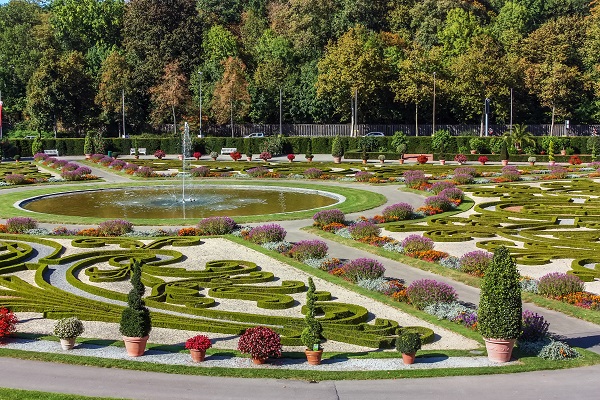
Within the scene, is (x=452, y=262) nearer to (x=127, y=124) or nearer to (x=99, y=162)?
(x=99, y=162)

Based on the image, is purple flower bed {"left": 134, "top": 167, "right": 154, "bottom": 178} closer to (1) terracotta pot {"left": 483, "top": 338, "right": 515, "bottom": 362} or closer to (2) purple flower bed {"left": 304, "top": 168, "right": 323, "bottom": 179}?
(2) purple flower bed {"left": 304, "top": 168, "right": 323, "bottom": 179}

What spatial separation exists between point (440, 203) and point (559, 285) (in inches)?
639

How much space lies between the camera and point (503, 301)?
15.6m

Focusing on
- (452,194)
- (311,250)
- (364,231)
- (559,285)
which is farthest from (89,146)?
(559,285)

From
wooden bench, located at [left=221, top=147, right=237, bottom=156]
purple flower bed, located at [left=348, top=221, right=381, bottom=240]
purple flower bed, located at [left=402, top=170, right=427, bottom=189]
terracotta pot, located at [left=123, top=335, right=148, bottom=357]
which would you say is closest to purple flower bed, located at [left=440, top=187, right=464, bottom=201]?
purple flower bed, located at [left=402, top=170, right=427, bottom=189]

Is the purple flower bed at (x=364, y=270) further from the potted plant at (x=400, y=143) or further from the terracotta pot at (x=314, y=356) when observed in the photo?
the potted plant at (x=400, y=143)

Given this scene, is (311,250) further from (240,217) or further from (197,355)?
(197,355)

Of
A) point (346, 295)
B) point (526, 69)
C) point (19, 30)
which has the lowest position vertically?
point (346, 295)

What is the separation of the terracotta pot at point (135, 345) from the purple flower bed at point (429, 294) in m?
7.58

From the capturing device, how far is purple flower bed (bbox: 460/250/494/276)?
78.3 feet

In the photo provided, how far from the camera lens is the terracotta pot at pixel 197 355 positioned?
15828 millimetres

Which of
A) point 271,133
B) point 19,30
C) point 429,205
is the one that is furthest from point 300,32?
point 429,205

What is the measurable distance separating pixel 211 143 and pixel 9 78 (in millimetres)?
39694

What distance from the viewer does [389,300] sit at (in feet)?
69.5
